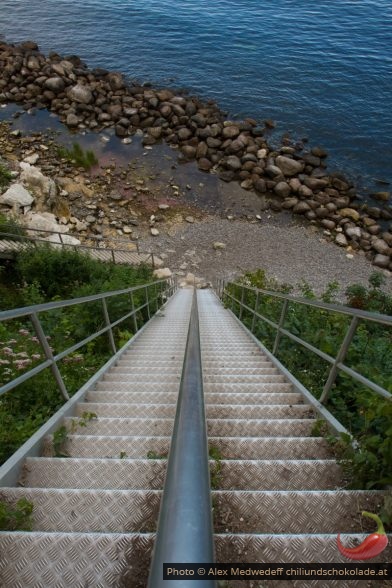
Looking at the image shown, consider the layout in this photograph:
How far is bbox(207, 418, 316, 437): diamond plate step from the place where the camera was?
2.78m

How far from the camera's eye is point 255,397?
3.51 metres

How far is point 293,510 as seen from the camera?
1879 millimetres

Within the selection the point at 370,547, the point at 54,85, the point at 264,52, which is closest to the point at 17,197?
the point at 370,547

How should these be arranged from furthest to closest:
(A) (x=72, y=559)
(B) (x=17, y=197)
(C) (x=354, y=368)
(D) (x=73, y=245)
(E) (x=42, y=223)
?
(B) (x=17, y=197) → (E) (x=42, y=223) → (D) (x=73, y=245) → (C) (x=354, y=368) → (A) (x=72, y=559)

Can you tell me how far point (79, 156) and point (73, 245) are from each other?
11.1m

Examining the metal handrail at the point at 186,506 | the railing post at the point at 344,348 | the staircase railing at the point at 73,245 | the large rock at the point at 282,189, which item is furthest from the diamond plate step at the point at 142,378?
the large rock at the point at 282,189

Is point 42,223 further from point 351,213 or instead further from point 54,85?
point 54,85

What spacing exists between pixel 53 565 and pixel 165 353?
400 cm

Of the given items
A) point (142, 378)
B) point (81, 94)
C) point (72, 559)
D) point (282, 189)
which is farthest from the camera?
point (81, 94)

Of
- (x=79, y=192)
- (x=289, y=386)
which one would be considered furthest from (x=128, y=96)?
(x=289, y=386)

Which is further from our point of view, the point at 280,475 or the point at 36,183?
the point at 36,183

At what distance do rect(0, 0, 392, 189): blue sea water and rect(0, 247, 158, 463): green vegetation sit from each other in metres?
17.7

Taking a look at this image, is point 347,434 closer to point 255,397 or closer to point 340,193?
point 255,397

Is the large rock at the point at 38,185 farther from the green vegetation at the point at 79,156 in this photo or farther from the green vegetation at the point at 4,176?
the green vegetation at the point at 79,156
